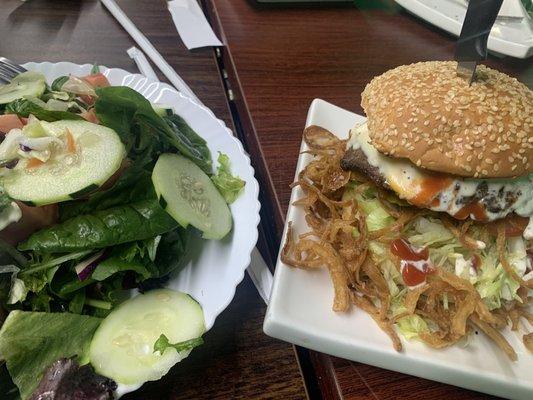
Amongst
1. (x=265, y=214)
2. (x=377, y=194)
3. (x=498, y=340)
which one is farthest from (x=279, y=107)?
(x=498, y=340)

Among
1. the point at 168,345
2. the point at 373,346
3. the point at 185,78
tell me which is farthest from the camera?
the point at 185,78

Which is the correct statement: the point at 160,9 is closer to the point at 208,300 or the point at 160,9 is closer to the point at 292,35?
the point at 292,35

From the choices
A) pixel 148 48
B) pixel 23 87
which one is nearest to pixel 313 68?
pixel 148 48

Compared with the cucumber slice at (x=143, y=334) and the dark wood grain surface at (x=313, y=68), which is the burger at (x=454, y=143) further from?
the cucumber slice at (x=143, y=334)

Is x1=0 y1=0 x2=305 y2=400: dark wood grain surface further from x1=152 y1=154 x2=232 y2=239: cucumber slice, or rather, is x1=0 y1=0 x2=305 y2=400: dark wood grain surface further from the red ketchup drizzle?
the red ketchup drizzle

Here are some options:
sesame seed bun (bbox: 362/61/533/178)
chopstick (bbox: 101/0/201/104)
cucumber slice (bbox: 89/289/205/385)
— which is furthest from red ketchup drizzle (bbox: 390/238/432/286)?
chopstick (bbox: 101/0/201/104)

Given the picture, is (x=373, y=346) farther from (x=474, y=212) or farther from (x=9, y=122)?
(x=9, y=122)
